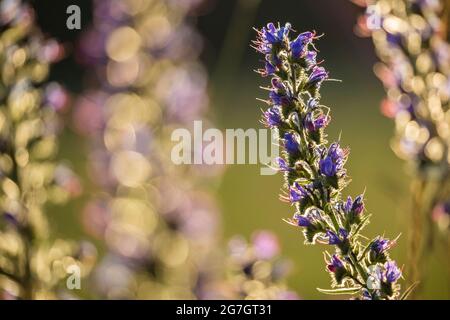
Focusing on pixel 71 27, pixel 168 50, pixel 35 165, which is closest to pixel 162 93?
pixel 168 50

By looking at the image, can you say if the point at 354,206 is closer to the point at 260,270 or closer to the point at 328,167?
the point at 328,167

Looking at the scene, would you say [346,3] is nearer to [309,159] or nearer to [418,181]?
[418,181]

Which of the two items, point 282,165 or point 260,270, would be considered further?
point 260,270

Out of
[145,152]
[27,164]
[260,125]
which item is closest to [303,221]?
[145,152]

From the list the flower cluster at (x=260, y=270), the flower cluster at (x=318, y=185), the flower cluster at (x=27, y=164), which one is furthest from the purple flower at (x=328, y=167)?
the flower cluster at (x=27, y=164)

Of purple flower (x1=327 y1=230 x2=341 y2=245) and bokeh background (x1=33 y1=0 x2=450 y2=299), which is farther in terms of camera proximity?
bokeh background (x1=33 y1=0 x2=450 y2=299)

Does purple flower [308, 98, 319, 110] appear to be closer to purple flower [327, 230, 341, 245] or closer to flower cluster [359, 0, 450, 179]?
purple flower [327, 230, 341, 245]

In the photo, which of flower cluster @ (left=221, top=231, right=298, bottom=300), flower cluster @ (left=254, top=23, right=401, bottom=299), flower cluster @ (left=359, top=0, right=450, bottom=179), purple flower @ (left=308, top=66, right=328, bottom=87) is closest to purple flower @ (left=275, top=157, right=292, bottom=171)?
flower cluster @ (left=254, top=23, right=401, bottom=299)
